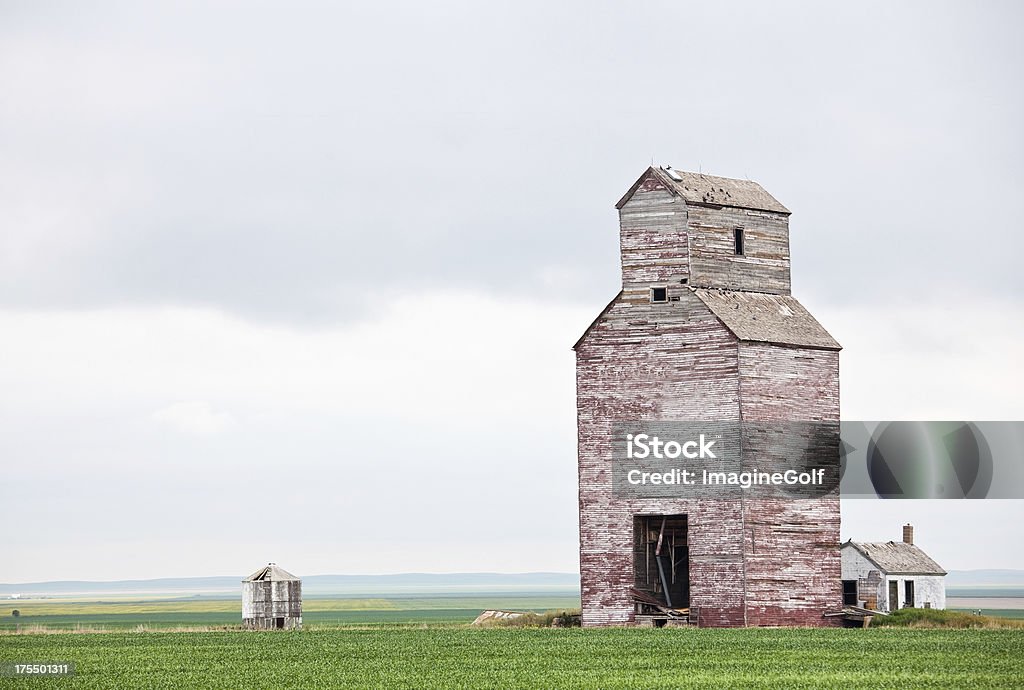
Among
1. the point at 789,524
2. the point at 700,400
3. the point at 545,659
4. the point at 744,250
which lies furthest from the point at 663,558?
the point at 545,659

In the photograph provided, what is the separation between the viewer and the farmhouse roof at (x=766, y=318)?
5228cm

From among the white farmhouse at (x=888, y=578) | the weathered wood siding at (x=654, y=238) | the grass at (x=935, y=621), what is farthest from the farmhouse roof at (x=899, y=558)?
the weathered wood siding at (x=654, y=238)

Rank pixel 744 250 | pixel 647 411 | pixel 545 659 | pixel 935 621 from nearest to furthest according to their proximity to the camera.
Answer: pixel 545 659
pixel 647 411
pixel 935 621
pixel 744 250

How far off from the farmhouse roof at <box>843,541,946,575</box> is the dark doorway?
37.6 feet

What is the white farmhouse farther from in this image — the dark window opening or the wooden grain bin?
the wooden grain bin

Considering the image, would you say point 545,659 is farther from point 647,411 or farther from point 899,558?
point 899,558

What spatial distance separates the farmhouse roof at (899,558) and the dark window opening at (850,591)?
3.81 feet

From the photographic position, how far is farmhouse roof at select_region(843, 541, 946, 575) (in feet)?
206

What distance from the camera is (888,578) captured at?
6269 cm

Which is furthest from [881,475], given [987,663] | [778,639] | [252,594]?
[252,594]

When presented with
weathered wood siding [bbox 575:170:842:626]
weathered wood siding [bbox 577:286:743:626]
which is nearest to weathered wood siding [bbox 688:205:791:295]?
weathered wood siding [bbox 575:170:842:626]

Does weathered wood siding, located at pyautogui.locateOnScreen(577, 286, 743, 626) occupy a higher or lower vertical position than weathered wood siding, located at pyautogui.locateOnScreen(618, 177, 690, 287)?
lower

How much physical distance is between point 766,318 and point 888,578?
45.8 feet

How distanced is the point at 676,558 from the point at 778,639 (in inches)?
335
